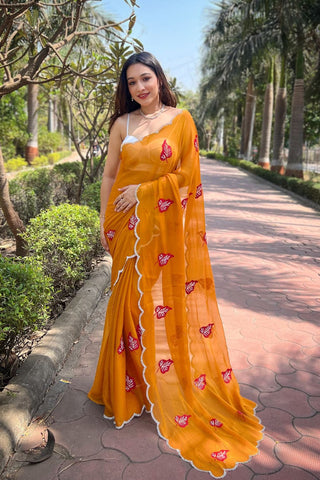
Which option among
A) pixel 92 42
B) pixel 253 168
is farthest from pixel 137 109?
pixel 253 168

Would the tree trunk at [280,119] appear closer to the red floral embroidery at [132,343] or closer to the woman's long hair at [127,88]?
the woman's long hair at [127,88]

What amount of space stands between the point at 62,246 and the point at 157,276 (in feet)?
5.86

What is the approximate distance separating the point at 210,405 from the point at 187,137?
140 centimetres

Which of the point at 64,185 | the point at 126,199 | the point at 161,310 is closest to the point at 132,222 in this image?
the point at 126,199

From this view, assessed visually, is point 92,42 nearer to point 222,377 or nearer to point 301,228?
A: point 301,228

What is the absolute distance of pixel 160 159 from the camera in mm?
2006

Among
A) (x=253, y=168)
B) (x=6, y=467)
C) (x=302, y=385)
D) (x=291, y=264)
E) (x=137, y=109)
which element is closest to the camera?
(x=6, y=467)

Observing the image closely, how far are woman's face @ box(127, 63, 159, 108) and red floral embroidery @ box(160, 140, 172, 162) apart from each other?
253 mm

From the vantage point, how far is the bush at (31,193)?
19.7ft

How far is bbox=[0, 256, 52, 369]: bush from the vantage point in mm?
2102

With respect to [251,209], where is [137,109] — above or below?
above

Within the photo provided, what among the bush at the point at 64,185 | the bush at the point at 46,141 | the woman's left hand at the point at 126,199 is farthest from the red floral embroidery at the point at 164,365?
the bush at the point at 46,141

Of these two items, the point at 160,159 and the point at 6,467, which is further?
the point at 160,159

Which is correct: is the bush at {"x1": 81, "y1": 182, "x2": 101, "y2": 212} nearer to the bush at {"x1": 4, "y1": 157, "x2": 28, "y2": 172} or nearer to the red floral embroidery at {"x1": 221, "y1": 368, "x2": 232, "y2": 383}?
the red floral embroidery at {"x1": 221, "y1": 368, "x2": 232, "y2": 383}
